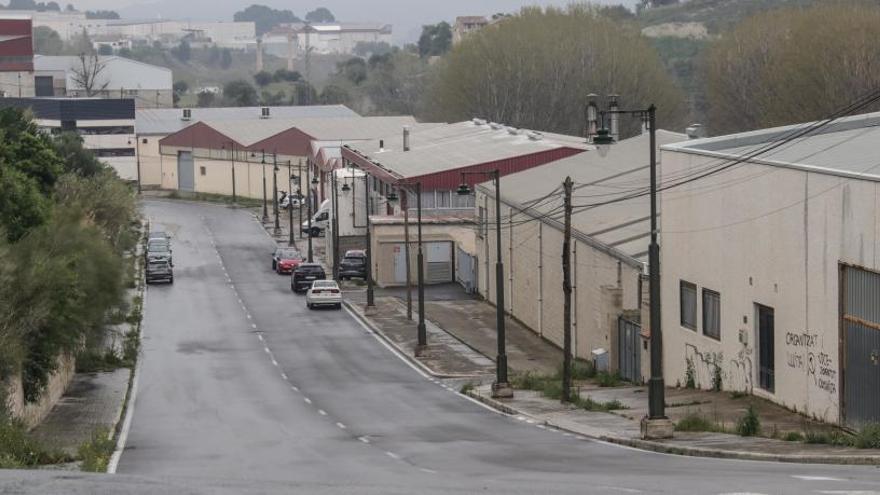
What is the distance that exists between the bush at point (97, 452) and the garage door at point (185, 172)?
108 metres

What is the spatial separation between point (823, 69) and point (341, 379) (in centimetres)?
6201

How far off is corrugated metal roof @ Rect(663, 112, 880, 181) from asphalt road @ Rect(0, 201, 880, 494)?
763cm

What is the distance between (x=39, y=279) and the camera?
41000 millimetres

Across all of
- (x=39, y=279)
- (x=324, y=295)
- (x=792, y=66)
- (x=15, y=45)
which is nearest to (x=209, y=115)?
(x=15, y=45)

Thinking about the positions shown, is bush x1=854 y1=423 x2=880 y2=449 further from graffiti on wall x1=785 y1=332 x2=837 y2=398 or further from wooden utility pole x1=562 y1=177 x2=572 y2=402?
wooden utility pole x1=562 y1=177 x2=572 y2=402

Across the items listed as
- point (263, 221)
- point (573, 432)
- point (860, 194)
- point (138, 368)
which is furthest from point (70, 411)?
point (263, 221)

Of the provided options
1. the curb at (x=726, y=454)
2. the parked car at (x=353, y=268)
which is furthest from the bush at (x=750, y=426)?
the parked car at (x=353, y=268)

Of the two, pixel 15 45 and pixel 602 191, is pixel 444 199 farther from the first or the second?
pixel 15 45

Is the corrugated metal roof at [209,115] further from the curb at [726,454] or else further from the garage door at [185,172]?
the curb at [726,454]

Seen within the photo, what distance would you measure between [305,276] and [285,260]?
335 inches

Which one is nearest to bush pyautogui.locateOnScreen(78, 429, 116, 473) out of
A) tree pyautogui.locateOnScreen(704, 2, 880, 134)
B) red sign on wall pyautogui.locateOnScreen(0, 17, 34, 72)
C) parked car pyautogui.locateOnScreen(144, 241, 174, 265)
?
parked car pyautogui.locateOnScreen(144, 241, 174, 265)

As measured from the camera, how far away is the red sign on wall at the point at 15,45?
186 meters

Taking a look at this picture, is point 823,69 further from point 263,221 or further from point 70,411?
point 70,411

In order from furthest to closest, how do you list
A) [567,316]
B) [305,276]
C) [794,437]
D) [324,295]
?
[305,276] < [324,295] < [567,316] < [794,437]
